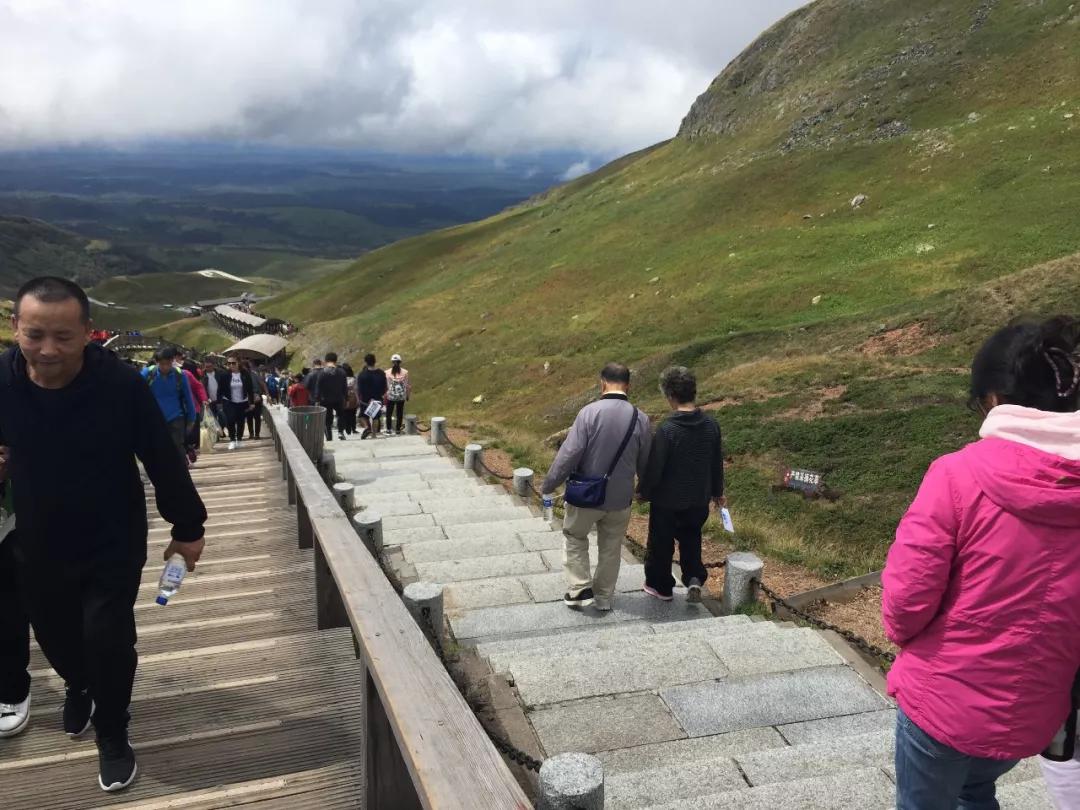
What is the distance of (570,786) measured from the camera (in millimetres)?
1753

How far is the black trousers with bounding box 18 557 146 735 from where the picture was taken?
2.91 metres

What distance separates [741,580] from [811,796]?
290cm

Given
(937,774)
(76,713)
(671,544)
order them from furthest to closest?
(671,544) < (76,713) < (937,774)

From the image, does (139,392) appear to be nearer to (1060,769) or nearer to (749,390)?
(1060,769)

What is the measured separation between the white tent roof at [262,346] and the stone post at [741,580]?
151 feet

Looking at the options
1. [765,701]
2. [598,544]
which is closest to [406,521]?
[598,544]

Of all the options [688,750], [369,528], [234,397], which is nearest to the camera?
→ [688,750]

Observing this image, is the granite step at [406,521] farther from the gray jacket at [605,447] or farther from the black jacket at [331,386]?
the black jacket at [331,386]

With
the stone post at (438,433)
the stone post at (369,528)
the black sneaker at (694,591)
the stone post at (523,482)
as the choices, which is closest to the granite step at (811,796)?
the black sneaker at (694,591)

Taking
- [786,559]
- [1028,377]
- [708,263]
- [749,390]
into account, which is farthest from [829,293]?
[1028,377]

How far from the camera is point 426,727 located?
6.12 ft

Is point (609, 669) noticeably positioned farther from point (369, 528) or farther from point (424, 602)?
point (369, 528)

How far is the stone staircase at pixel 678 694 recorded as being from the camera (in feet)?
9.86

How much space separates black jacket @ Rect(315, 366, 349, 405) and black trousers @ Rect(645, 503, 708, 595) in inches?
357
